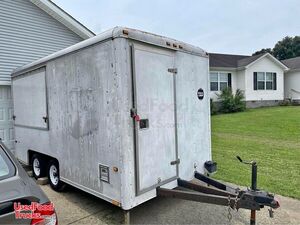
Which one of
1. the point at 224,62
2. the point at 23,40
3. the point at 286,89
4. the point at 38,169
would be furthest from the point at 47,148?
the point at 286,89

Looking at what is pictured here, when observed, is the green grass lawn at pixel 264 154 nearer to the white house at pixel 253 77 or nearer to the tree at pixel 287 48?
the white house at pixel 253 77

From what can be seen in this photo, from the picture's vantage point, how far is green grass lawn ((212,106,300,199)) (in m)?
5.70

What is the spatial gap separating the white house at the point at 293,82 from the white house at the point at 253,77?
6.13 feet

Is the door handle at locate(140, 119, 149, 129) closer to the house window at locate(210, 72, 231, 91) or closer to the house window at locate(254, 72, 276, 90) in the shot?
the house window at locate(210, 72, 231, 91)

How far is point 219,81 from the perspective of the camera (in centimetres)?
2330

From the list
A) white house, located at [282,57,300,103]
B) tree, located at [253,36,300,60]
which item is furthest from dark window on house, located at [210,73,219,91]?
tree, located at [253,36,300,60]

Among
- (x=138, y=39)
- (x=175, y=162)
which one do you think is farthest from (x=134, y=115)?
(x=175, y=162)

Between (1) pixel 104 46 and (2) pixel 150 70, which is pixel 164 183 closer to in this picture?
(2) pixel 150 70

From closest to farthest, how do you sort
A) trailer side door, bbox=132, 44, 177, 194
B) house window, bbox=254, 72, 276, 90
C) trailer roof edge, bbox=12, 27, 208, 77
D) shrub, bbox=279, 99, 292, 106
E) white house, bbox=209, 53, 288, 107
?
trailer roof edge, bbox=12, 27, 208, 77 → trailer side door, bbox=132, 44, 177, 194 → white house, bbox=209, 53, 288, 107 → house window, bbox=254, 72, 276, 90 → shrub, bbox=279, 99, 292, 106

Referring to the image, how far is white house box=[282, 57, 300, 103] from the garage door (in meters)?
26.3

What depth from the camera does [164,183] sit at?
424cm

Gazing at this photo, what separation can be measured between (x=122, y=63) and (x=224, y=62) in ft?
74.5

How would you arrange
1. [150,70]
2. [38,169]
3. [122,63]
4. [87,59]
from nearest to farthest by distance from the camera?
[122,63] → [150,70] → [87,59] → [38,169]

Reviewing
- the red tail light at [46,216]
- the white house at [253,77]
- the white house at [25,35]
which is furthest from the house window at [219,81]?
the red tail light at [46,216]
